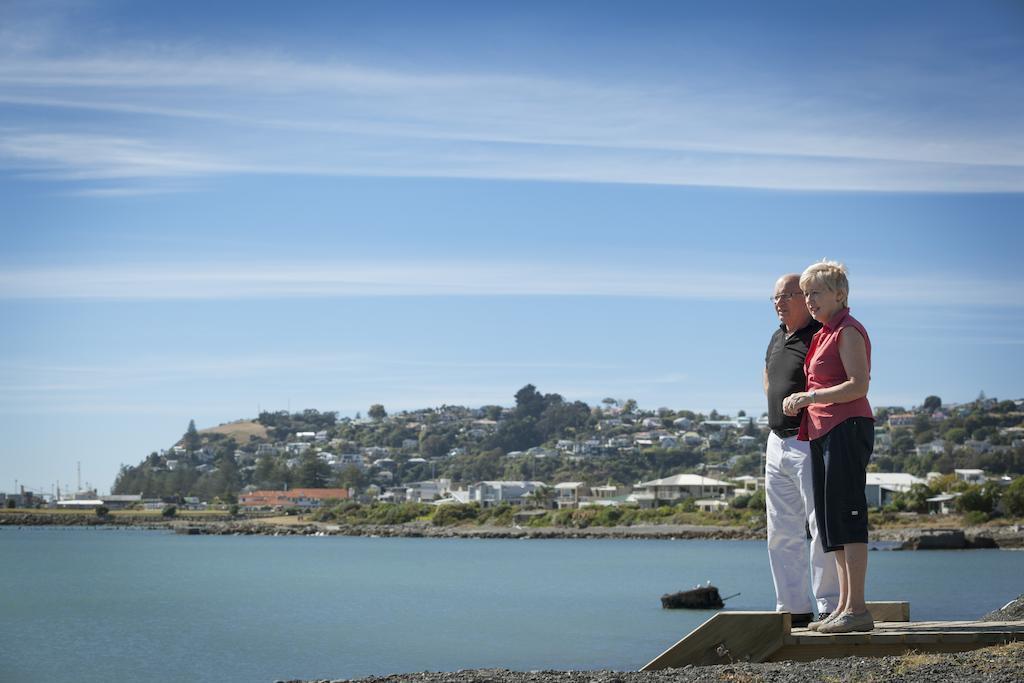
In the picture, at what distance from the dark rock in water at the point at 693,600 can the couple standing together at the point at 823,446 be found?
110 feet

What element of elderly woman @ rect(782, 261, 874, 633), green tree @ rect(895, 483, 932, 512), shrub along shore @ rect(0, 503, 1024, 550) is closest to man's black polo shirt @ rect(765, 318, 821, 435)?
elderly woman @ rect(782, 261, 874, 633)

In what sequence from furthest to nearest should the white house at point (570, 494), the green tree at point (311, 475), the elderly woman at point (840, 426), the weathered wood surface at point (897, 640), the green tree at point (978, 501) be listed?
the green tree at point (311, 475), the white house at point (570, 494), the green tree at point (978, 501), the weathered wood surface at point (897, 640), the elderly woman at point (840, 426)

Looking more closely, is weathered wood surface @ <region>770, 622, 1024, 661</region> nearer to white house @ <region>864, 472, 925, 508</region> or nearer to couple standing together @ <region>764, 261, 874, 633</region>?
couple standing together @ <region>764, 261, 874, 633</region>

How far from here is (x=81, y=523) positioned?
A: 6880 inches

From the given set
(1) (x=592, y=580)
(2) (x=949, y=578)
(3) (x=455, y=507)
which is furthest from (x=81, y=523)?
(2) (x=949, y=578)

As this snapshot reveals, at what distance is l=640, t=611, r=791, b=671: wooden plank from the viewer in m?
7.61

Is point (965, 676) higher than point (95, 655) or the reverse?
higher

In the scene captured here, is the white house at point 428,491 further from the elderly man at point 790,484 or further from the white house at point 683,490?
the elderly man at point 790,484

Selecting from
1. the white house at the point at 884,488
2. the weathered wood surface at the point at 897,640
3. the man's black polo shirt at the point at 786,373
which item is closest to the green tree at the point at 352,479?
the white house at the point at 884,488

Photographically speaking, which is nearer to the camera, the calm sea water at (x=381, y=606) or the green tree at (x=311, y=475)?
the calm sea water at (x=381, y=606)

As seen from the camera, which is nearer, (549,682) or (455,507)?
(549,682)

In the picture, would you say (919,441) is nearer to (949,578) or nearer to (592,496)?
(592,496)

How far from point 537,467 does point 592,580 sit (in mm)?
137430

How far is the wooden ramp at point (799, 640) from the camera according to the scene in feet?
24.3
